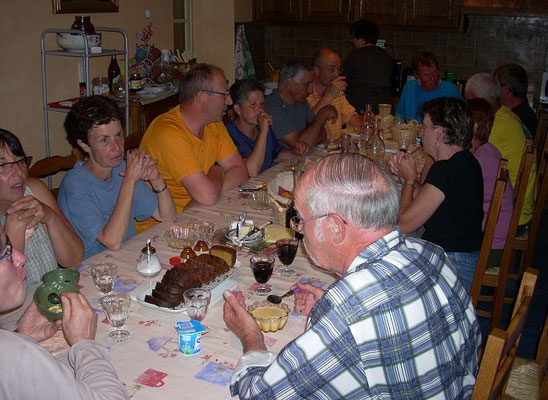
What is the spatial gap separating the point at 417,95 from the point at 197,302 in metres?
3.87

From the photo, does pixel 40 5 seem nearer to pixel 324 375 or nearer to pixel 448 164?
pixel 448 164

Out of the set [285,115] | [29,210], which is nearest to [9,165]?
[29,210]

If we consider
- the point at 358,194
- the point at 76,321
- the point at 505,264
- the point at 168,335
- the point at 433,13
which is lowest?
the point at 505,264

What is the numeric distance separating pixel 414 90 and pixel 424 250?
3.96m

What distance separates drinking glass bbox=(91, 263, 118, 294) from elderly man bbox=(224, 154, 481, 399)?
2.01 feet

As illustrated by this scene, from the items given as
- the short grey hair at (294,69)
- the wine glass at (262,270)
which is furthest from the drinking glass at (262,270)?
the short grey hair at (294,69)

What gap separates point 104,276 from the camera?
1.92 metres

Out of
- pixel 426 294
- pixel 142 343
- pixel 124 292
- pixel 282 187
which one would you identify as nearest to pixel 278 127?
pixel 282 187

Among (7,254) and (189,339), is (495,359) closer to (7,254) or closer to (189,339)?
(189,339)

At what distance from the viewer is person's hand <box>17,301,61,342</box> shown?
1.62 meters

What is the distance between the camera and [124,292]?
6.31 feet

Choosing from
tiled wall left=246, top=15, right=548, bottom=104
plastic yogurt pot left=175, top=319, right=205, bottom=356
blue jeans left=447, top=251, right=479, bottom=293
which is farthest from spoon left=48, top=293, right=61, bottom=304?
tiled wall left=246, top=15, right=548, bottom=104

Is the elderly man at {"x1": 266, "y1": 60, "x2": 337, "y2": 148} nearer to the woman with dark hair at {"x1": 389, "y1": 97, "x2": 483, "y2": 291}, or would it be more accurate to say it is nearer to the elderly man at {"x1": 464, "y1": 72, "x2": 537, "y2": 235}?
the elderly man at {"x1": 464, "y1": 72, "x2": 537, "y2": 235}

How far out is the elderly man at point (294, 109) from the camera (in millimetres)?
4059
